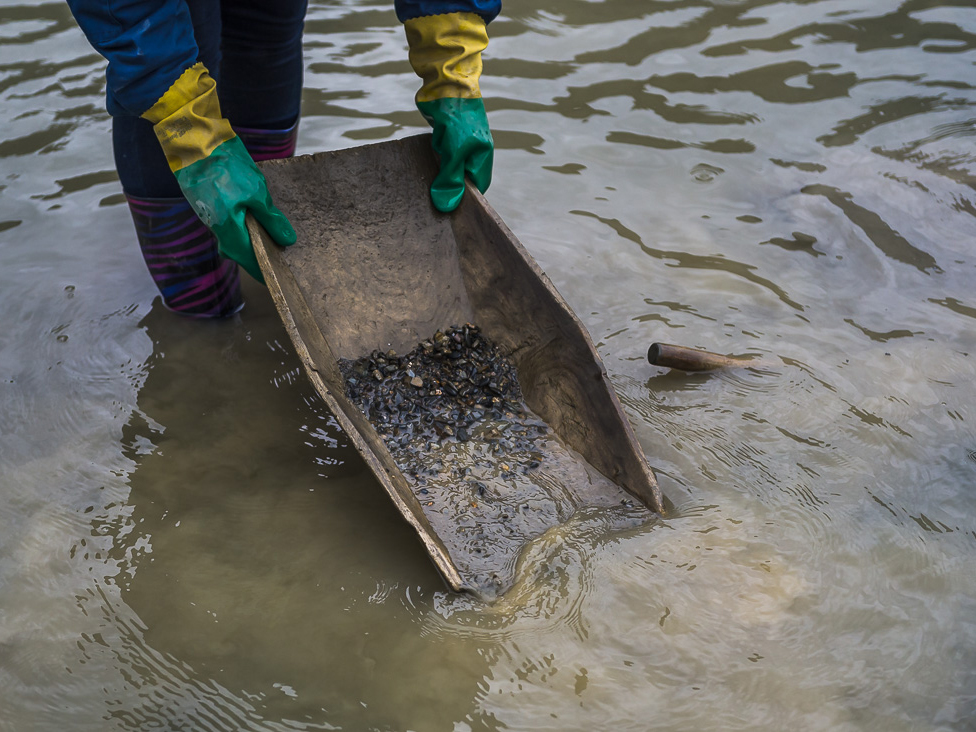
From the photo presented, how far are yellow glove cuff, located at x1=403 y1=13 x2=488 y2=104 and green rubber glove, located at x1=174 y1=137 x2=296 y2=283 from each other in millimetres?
661

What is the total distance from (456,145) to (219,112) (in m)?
0.71

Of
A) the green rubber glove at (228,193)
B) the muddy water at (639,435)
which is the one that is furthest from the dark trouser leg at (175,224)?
the green rubber glove at (228,193)

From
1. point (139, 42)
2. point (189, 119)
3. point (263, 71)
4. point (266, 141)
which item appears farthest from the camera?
point (266, 141)

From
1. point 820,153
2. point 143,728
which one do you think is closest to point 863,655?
point 143,728

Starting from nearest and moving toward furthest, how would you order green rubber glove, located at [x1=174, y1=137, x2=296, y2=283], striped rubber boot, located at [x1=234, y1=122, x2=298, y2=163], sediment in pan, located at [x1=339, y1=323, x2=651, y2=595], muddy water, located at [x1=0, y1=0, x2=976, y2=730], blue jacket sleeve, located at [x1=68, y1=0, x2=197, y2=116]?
muddy water, located at [x1=0, y1=0, x2=976, y2=730] < blue jacket sleeve, located at [x1=68, y1=0, x2=197, y2=116] < sediment in pan, located at [x1=339, y1=323, x2=651, y2=595] < green rubber glove, located at [x1=174, y1=137, x2=296, y2=283] < striped rubber boot, located at [x1=234, y1=122, x2=298, y2=163]

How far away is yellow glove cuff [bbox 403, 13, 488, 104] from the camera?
2559 mm

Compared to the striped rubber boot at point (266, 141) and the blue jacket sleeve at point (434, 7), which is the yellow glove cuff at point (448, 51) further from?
the striped rubber boot at point (266, 141)

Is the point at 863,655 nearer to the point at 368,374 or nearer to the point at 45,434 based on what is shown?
the point at 368,374

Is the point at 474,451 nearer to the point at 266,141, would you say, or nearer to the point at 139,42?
the point at 139,42

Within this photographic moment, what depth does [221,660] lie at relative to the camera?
1.91 meters

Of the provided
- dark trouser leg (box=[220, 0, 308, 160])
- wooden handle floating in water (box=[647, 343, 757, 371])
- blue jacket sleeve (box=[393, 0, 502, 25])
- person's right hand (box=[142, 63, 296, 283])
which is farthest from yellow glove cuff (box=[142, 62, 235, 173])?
wooden handle floating in water (box=[647, 343, 757, 371])

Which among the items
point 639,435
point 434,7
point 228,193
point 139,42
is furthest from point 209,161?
point 639,435

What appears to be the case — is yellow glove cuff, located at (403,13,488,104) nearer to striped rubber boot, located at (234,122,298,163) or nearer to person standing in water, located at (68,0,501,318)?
person standing in water, located at (68,0,501,318)

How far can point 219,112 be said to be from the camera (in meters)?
2.31
